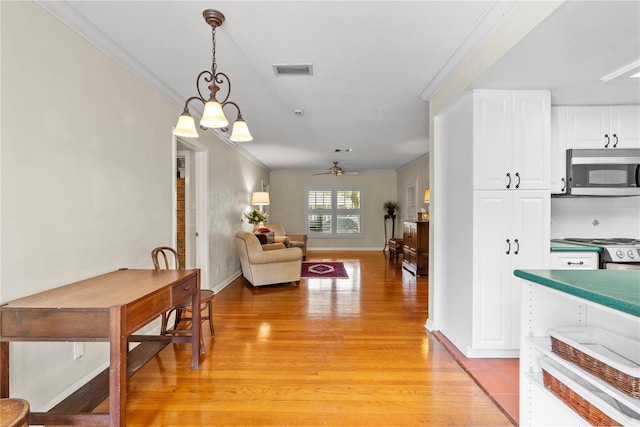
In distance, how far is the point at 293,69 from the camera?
257 centimetres

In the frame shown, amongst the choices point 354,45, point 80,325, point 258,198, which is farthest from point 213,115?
point 258,198

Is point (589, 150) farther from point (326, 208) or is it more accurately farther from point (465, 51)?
point (326, 208)

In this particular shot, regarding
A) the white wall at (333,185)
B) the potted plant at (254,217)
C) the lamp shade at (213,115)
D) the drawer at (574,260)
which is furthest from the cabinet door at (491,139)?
the white wall at (333,185)

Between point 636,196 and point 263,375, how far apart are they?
3.90 m

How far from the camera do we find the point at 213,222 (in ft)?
14.4

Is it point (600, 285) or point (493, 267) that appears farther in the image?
point (493, 267)

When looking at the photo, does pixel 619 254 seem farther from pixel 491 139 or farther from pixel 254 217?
pixel 254 217

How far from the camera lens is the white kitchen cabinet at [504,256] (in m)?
2.38

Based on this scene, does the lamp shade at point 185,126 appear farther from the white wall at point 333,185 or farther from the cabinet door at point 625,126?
the white wall at point 333,185

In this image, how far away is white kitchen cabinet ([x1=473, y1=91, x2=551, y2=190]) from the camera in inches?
93.0

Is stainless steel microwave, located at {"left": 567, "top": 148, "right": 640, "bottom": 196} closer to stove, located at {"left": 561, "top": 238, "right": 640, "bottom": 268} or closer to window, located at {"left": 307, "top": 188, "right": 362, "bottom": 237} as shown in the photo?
stove, located at {"left": 561, "top": 238, "right": 640, "bottom": 268}

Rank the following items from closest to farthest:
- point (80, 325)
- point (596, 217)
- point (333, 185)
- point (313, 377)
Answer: point (80, 325), point (313, 377), point (596, 217), point (333, 185)

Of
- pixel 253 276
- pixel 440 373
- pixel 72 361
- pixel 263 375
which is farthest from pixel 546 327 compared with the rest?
pixel 253 276

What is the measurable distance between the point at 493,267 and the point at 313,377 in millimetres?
1659
